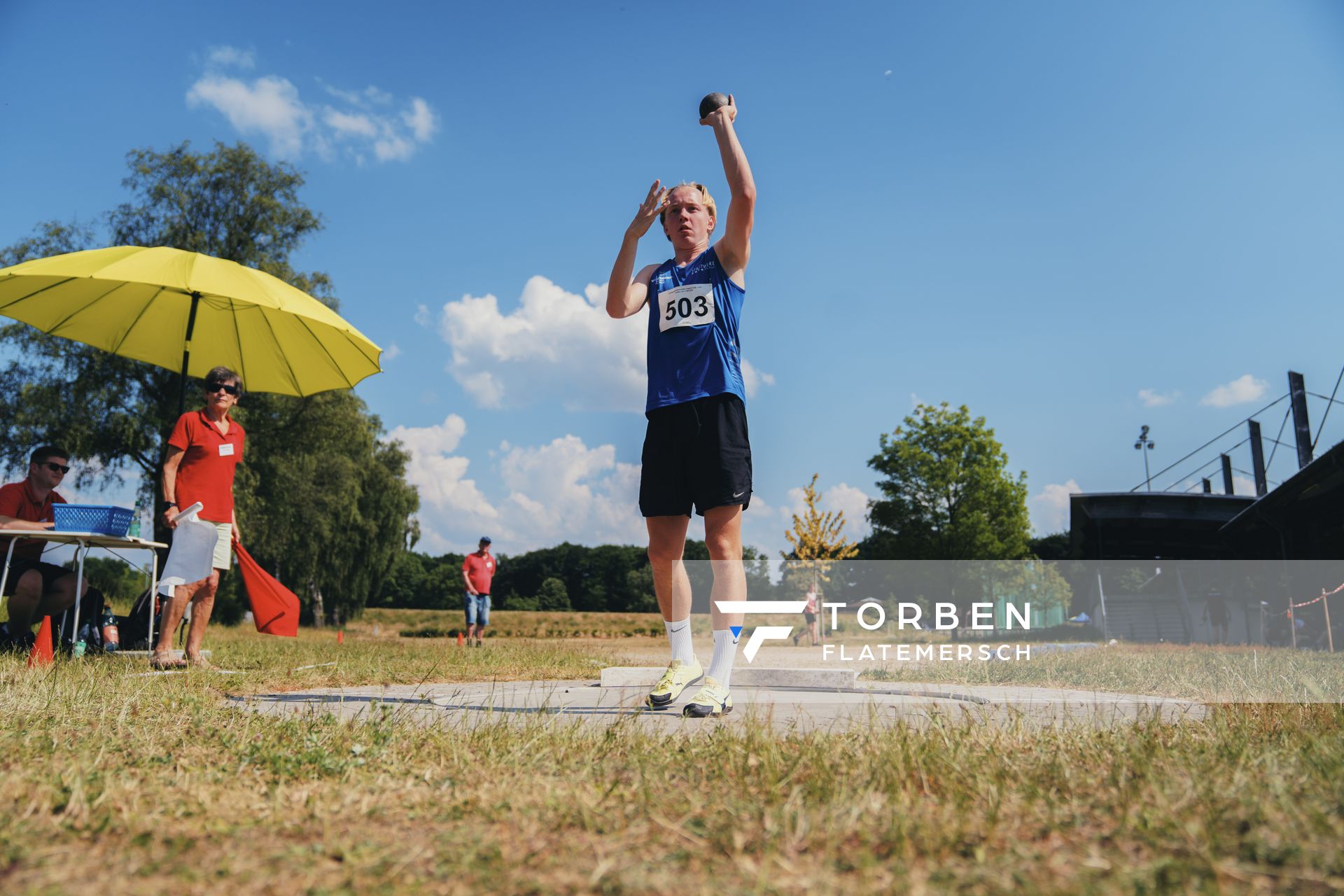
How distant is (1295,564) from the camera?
16.7m

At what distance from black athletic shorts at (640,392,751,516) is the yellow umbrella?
3919 millimetres

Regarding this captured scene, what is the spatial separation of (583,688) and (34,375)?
2516 centimetres

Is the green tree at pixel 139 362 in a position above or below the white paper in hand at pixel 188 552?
above

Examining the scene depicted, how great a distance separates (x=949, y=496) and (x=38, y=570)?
31463 millimetres

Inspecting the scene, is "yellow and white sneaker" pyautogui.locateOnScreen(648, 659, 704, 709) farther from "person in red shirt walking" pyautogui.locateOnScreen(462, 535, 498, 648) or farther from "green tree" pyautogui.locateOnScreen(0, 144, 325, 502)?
"green tree" pyautogui.locateOnScreen(0, 144, 325, 502)

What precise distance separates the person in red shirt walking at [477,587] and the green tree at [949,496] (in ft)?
71.3

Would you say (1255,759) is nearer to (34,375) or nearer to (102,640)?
(102,640)

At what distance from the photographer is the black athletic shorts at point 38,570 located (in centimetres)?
666

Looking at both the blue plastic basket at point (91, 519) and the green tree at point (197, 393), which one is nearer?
the blue plastic basket at point (91, 519)

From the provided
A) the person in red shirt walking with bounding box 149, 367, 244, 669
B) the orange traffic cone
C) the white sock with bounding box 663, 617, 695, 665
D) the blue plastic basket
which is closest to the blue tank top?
the white sock with bounding box 663, 617, 695, 665

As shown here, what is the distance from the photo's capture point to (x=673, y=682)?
3.82m

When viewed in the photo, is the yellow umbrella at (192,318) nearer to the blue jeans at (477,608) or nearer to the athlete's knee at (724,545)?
the athlete's knee at (724,545)

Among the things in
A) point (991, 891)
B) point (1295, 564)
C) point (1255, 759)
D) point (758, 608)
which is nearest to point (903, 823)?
point (991, 891)

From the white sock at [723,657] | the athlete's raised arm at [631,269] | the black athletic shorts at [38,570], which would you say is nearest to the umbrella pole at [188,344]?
the black athletic shorts at [38,570]
